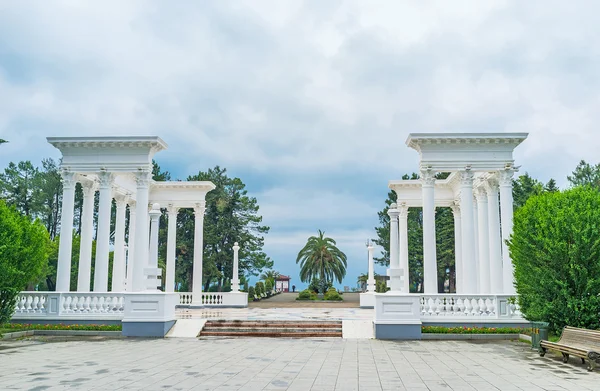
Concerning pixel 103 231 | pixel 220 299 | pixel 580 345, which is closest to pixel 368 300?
pixel 220 299

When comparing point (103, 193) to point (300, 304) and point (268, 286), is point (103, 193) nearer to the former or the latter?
point (300, 304)

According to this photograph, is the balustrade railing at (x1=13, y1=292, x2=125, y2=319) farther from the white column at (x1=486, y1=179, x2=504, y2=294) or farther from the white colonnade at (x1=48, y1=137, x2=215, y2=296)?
the white column at (x1=486, y1=179, x2=504, y2=294)

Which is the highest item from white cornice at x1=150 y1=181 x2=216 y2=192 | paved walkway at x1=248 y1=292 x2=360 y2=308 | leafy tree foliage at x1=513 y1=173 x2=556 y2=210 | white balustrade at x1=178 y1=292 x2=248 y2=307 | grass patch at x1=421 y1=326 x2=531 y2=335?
leafy tree foliage at x1=513 y1=173 x2=556 y2=210

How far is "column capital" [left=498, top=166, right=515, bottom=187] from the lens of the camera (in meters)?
23.6

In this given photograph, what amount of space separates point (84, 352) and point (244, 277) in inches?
1568

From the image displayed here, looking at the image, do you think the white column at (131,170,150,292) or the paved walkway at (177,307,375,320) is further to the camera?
the paved walkway at (177,307,375,320)

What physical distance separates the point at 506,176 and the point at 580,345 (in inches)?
445

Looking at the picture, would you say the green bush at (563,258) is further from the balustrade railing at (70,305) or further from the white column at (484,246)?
the balustrade railing at (70,305)

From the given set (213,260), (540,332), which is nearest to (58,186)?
(213,260)

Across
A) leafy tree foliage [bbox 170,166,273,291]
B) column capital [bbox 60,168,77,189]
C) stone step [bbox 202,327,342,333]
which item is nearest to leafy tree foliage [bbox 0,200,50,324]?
column capital [bbox 60,168,77,189]

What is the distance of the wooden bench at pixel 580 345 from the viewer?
40.5 ft

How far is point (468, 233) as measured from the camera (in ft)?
77.6

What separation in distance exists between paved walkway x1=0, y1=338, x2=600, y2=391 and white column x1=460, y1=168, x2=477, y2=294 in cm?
515

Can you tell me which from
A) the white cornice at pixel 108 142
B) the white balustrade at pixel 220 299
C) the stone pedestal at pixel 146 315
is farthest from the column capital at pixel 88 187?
the white balustrade at pixel 220 299
